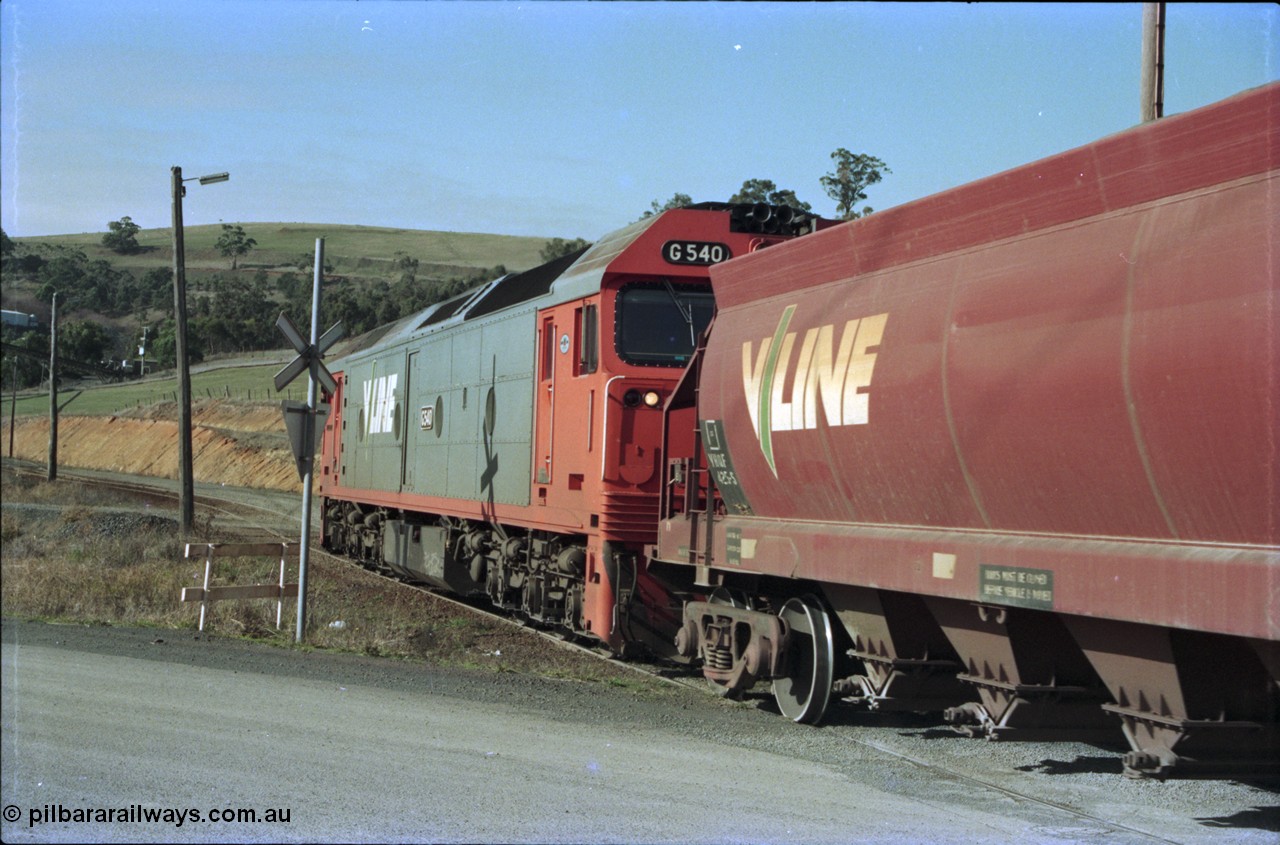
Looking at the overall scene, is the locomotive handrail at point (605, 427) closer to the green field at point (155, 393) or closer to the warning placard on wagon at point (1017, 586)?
Answer: the warning placard on wagon at point (1017, 586)

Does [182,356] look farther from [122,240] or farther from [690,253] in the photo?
[122,240]

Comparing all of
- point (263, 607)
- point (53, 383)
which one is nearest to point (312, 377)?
point (263, 607)

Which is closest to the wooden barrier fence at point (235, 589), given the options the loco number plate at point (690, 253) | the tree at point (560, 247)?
the loco number plate at point (690, 253)

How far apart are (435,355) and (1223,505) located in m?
13.6

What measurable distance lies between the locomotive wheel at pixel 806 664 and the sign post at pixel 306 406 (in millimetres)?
6708

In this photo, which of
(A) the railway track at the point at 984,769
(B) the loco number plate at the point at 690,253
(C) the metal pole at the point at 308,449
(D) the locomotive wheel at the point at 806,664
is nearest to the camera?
(A) the railway track at the point at 984,769

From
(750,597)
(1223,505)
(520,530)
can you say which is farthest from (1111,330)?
(520,530)

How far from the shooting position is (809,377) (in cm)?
822

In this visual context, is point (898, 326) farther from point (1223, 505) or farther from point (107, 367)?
point (107, 367)

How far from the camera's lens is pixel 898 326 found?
730 cm

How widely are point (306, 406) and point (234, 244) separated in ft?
370

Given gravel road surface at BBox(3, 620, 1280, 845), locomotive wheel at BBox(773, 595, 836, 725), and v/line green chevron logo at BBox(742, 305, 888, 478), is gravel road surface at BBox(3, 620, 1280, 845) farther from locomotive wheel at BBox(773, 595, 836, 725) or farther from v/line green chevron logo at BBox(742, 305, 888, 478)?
v/line green chevron logo at BBox(742, 305, 888, 478)

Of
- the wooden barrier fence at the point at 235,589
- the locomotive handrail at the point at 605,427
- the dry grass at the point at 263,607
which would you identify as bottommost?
the dry grass at the point at 263,607

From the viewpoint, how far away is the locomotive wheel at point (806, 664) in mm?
9008
